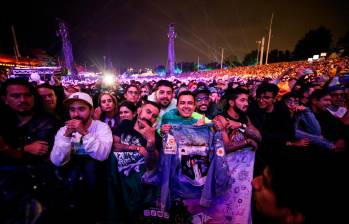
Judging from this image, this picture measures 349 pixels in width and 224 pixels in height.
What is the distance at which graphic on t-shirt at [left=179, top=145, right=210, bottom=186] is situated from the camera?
115 inches

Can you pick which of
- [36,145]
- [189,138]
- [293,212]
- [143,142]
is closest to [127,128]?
[143,142]

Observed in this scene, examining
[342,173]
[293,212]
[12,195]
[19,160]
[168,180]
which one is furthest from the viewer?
[168,180]

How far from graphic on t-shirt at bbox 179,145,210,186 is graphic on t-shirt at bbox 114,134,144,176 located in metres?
0.64

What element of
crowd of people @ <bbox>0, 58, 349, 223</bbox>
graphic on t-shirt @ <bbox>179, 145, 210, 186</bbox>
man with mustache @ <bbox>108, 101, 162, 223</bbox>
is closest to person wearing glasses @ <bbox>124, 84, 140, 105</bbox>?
crowd of people @ <bbox>0, 58, 349, 223</bbox>

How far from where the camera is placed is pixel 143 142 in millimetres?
3016

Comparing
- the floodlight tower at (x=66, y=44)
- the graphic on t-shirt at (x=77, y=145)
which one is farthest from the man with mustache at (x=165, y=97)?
the floodlight tower at (x=66, y=44)

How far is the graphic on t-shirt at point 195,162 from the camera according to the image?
9.59 feet

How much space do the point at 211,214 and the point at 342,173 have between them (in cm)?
241

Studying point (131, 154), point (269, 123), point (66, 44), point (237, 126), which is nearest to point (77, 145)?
point (131, 154)

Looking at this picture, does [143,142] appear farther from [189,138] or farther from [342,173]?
[342,173]

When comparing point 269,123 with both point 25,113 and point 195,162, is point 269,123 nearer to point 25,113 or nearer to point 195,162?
point 195,162

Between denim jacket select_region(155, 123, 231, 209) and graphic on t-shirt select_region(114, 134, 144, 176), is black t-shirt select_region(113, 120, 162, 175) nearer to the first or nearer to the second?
graphic on t-shirt select_region(114, 134, 144, 176)

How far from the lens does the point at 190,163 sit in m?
2.93

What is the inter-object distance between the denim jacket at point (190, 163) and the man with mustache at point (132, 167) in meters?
0.24
